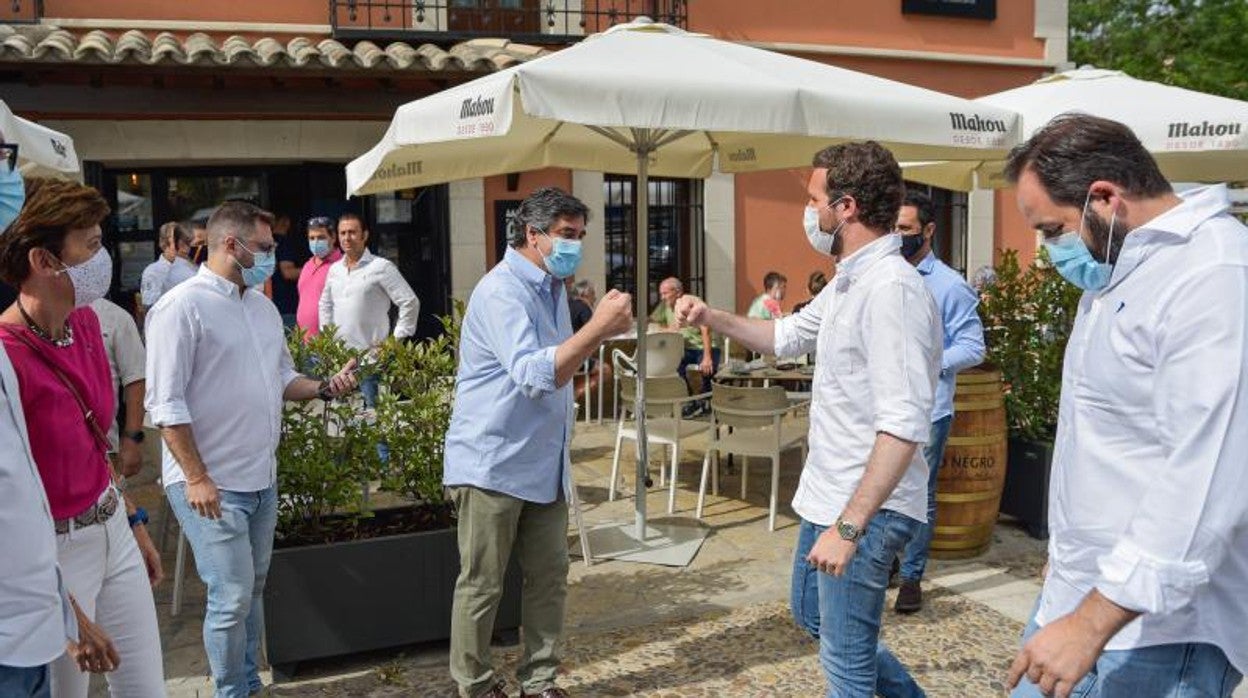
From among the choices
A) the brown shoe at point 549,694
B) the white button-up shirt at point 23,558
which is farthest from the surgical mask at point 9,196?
the brown shoe at point 549,694

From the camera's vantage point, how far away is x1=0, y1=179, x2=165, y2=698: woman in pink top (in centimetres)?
248

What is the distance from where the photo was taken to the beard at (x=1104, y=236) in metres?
1.96

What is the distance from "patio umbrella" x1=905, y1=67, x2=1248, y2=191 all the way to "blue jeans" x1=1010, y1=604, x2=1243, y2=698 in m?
4.32

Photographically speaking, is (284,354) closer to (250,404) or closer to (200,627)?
(250,404)

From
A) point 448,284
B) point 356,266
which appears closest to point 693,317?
point 356,266

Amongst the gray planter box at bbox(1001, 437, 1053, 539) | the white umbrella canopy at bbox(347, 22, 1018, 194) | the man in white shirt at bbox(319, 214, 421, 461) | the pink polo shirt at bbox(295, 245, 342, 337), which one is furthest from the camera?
the pink polo shirt at bbox(295, 245, 342, 337)

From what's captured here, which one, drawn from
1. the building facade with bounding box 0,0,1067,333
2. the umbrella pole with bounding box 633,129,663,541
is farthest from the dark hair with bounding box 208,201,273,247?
the building facade with bounding box 0,0,1067,333

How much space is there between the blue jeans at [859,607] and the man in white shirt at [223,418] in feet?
6.21

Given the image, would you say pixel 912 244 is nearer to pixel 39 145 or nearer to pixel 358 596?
pixel 358 596

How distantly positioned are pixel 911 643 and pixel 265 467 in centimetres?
268

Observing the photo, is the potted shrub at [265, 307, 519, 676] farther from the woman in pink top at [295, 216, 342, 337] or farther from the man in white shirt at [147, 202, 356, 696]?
the woman in pink top at [295, 216, 342, 337]

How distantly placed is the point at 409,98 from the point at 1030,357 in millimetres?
6120

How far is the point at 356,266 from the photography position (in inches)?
280

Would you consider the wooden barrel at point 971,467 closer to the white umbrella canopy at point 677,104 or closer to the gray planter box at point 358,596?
the white umbrella canopy at point 677,104
